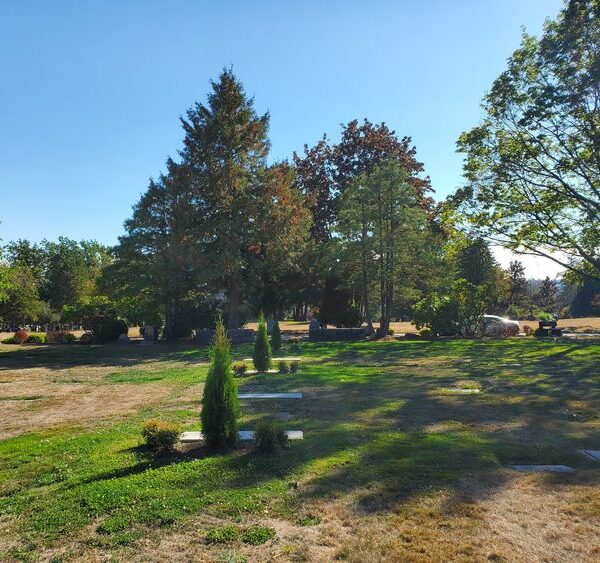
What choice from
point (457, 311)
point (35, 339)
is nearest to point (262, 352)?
point (457, 311)

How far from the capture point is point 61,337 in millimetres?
31578

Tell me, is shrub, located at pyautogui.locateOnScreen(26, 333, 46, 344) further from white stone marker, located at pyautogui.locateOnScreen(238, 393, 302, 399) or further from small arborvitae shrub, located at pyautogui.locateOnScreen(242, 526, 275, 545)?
small arborvitae shrub, located at pyautogui.locateOnScreen(242, 526, 275, 545)

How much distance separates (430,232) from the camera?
101 feet

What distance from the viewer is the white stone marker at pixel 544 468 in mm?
5637

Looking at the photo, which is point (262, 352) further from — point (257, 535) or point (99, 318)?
point (99, 318)

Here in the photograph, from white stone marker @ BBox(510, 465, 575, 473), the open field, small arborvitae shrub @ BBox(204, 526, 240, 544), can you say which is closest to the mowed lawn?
small arborvitae shrub @ BBox(204, 526, 240, 544)

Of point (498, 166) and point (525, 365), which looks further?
point (498, 166)

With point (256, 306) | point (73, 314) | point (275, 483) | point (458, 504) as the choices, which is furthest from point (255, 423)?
point (256, 306)

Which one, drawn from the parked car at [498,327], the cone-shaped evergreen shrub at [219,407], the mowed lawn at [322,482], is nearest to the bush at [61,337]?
the mowed lawn at [322,482]

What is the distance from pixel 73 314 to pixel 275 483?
32.6m

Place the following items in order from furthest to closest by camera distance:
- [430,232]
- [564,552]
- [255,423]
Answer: [430,232]
[255,423]
[564,552]

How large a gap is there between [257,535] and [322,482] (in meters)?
1.35

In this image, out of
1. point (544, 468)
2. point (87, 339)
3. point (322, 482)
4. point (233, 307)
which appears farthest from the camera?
point (233, 307)

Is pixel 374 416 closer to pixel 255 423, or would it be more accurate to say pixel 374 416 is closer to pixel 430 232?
pixel 255 423
